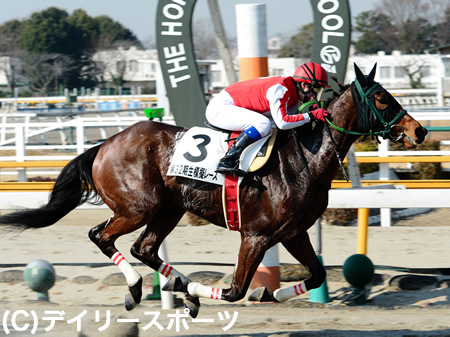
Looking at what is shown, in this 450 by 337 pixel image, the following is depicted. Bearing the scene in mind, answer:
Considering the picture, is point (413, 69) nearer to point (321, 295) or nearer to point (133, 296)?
point (321, 295)

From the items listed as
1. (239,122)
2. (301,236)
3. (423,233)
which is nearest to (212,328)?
(301,236)

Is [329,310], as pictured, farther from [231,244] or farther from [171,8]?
[171,8]

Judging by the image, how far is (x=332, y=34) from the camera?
532 cm

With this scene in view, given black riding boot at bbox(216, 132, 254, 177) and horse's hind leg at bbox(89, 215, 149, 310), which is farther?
horse's hind leg at bbox(89, 215, 149, 310)

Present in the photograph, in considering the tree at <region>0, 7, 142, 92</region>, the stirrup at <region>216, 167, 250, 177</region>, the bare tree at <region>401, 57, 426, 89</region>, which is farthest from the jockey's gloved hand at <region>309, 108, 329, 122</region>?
the tree at <region>0, 7, 142, 92</region>

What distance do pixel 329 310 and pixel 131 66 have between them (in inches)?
2117

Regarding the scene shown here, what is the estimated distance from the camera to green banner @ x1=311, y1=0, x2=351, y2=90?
529cm

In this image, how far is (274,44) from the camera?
3607 inches

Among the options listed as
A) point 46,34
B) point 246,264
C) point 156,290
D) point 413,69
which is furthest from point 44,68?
point 246,264

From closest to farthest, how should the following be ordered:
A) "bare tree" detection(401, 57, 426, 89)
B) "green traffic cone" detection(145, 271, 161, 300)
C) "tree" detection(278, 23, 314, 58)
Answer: "green traffic cone" detection(145, 271, 161, 300) → "bare tree" detection(401, 57, 426, 89) → "tree" detection(278, 23, 314, 58)

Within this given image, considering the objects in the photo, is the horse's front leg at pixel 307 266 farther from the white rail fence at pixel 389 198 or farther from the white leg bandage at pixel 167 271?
the white rail fence at pixel 389 198

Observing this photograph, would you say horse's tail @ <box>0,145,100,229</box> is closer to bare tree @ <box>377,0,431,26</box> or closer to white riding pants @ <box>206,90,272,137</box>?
white riding pants @ <box>206,90,272,137</box>

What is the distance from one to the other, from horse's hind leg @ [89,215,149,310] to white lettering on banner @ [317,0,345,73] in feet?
7.07

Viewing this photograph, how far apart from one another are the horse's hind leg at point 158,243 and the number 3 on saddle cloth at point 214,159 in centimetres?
45
